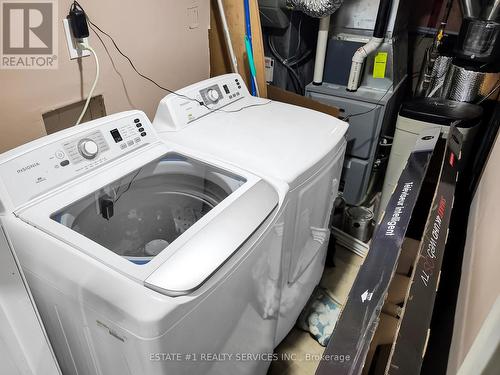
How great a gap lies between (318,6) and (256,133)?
3.72 feet

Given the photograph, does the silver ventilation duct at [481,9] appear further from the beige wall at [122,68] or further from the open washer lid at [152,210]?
the open washer lid at [152,210]

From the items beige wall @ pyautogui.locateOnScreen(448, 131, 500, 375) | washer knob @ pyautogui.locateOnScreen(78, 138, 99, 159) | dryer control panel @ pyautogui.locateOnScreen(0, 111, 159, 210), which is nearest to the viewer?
beige wall @ pyautogui.locateOnScreen(448, 131, 500, 375)

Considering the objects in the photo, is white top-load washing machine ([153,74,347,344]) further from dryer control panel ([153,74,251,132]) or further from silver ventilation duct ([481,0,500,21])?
silver ventilation duct ([481,0,500,21])

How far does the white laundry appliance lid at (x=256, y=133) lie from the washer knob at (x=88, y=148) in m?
0.33

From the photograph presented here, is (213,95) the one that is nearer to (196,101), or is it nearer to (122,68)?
(196,101)

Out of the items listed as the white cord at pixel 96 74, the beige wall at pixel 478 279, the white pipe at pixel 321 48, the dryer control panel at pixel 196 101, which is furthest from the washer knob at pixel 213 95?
the beige wall at pixel 478 279

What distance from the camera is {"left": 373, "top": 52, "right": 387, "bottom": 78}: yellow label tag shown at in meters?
2.33

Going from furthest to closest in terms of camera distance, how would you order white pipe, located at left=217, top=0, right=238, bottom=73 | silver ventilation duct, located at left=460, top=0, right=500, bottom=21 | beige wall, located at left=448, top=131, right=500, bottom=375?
1. silver ventilation duct, located at left=460, top=0, right=500, bottom=21
2. white pipe, located at left=217, top=0, right=238, bottom=73
3. beige wall, located at left=448, top=131, right=500, bottom=375

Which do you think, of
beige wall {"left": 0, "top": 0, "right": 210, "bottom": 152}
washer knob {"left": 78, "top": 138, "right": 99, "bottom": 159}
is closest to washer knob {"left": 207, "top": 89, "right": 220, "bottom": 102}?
beige wall {"left": 0, "top": 0, "right": 210, "bottom": 152}

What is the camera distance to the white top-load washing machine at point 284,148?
1.27 meters

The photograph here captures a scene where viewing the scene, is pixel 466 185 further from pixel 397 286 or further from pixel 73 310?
pixel 73 310

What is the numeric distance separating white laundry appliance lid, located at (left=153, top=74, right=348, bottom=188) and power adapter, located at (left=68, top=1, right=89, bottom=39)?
0.39 metres

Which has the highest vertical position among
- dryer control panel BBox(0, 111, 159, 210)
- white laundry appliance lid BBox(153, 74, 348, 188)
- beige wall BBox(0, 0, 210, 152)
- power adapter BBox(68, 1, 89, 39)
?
power adapter BBox(68, 1, 89, 39)

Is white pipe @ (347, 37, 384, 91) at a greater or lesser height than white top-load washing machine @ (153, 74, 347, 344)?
greater
